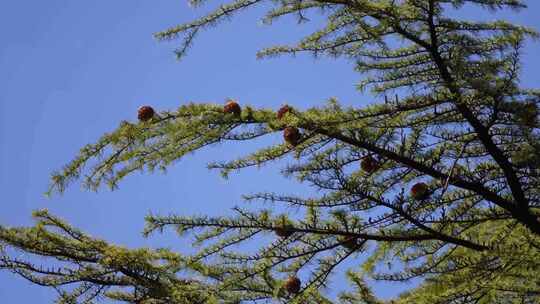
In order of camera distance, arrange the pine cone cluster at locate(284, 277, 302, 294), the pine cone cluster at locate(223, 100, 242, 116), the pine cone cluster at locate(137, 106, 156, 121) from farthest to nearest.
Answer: the pine cone cluster at locate(284, 277, 302, 294) < the pine cone cluster at locate(137, 106, 156, 121) < the pine cone cluster at locate(223, 100, 242, 116)

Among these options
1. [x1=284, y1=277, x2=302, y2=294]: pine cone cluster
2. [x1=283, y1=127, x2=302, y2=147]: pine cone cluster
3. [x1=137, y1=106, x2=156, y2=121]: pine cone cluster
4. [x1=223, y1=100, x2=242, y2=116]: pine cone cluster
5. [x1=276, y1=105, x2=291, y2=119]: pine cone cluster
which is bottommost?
[x1=284, y1=277, x2=302, y2=294]: pine cone cluster

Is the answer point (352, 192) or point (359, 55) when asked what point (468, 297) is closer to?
point (352, 192)

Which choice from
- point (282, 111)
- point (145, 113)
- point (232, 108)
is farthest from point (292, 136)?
point (145, 113)

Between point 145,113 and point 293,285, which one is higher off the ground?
point 145,113

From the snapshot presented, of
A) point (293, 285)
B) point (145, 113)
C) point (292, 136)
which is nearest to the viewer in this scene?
point (292, 136)

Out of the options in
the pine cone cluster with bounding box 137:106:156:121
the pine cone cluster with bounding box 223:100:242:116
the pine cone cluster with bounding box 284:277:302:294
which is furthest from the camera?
the pine cone cluster with bounding box 284:277:302:294

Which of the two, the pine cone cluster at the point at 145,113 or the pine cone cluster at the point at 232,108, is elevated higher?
the pine cone cluster at the point at 145,113

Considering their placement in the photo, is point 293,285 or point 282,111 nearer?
point 282,111

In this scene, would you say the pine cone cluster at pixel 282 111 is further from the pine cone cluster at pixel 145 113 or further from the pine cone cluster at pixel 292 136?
the pine cone cluster at pixel 145 113

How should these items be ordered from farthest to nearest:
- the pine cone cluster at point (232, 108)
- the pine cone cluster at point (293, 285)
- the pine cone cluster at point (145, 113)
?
the pine cone cluster at point (293, 285), the pine cone cluster at point (145, 113), the pine cone cluster at point (232, 108)

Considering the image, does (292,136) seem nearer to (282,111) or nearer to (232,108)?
(282,111)

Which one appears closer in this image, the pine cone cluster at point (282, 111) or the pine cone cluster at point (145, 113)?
the pine cone cluster at point (282, 111)

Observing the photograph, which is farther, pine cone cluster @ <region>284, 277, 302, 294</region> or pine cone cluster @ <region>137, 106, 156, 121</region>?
pine cone cluster @ <region>284, 277, 302, 294</region>

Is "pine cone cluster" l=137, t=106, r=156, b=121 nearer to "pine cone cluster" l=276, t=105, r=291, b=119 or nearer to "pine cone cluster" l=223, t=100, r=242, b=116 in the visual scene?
"pine cone cluster" l=223, t=100, r=242, b=116
